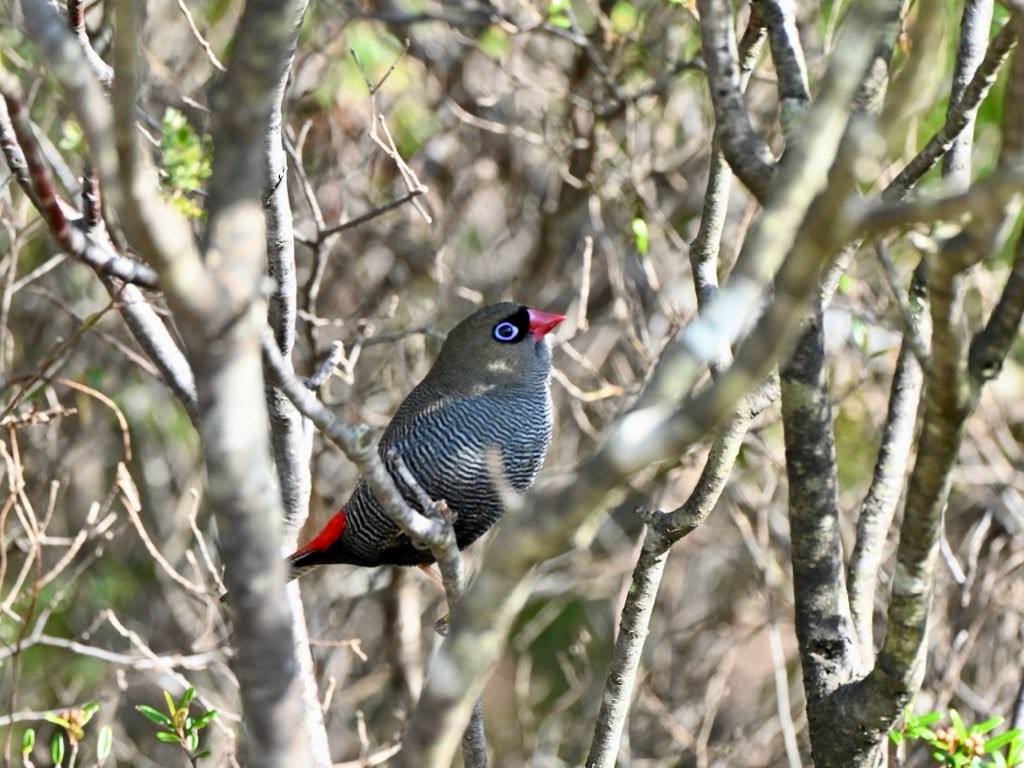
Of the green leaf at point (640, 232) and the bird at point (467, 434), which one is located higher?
the green leaf at point (640, 232)

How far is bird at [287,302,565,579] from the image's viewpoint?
520 cm

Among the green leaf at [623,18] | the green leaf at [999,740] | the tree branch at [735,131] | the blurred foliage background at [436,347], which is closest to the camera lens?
the tree branch at [735,131]

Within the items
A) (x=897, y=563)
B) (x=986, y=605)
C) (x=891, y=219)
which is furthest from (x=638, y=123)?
(x=891, y=219)

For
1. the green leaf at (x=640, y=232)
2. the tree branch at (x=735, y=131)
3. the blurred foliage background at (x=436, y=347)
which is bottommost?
the blurred foliage background at (x=436, y=347)

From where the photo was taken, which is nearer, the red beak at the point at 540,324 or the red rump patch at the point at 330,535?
the red rump patch at the point at 330,535

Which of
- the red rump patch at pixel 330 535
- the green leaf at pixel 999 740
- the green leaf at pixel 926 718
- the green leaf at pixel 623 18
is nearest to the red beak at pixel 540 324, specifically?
the red rump patch at pixel 330 535

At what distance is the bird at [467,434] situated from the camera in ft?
17.1

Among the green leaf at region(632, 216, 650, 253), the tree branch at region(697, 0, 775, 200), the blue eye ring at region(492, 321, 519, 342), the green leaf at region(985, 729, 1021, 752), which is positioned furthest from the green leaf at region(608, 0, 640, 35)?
the green leaf at region(985, 729, 1021, 752)

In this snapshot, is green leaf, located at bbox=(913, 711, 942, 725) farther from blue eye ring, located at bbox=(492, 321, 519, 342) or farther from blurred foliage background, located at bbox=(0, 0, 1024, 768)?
blurred foliage background, located at bbox=(0, 0, 1024, 768)

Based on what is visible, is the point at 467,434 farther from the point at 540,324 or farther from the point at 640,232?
the point at 640,232

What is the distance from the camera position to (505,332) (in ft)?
18.1

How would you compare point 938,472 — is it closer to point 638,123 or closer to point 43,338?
point 638,123

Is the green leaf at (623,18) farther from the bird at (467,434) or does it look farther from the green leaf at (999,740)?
the green leaf at (999,740)

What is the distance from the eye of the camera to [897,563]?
3.02 metres
